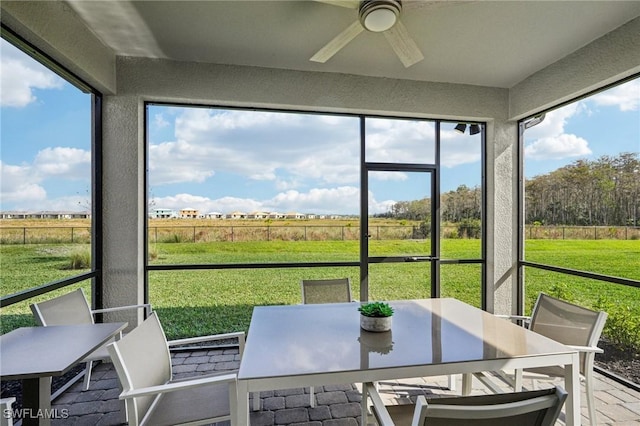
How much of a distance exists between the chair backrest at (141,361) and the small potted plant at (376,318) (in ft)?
3.92

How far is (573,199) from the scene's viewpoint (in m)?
3.40

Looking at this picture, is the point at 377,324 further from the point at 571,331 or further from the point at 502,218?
the point at 502,218

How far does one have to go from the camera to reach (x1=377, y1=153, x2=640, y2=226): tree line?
9.68ft

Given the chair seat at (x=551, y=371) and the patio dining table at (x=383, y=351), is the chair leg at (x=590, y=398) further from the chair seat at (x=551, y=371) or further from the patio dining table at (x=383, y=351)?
the patio dining table at (x=383, y=351)

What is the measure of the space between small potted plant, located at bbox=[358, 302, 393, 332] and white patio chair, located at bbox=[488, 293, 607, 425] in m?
1.01

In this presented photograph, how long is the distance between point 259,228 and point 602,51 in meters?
3.70

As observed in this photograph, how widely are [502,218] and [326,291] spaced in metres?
2.54

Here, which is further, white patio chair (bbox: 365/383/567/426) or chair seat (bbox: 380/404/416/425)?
chair seat (bbox: 380/404/416/425)

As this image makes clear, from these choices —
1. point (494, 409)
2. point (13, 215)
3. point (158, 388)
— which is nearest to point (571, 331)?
point (494, 409)

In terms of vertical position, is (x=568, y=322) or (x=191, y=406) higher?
(x=568, y=322)

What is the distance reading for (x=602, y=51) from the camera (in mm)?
2883

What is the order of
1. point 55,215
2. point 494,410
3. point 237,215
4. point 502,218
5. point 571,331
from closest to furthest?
1. point 494,410
2. point 571,331
3. point 55,215
4. point 237,215
5. point 502,218

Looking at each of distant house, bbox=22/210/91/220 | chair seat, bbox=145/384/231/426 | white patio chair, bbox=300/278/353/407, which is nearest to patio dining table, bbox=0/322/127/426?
chair seat, bbox=145/384/231/426

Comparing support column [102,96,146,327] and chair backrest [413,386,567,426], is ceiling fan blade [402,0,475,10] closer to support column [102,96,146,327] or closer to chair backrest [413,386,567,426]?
chair backrest [413,386,567,426]
